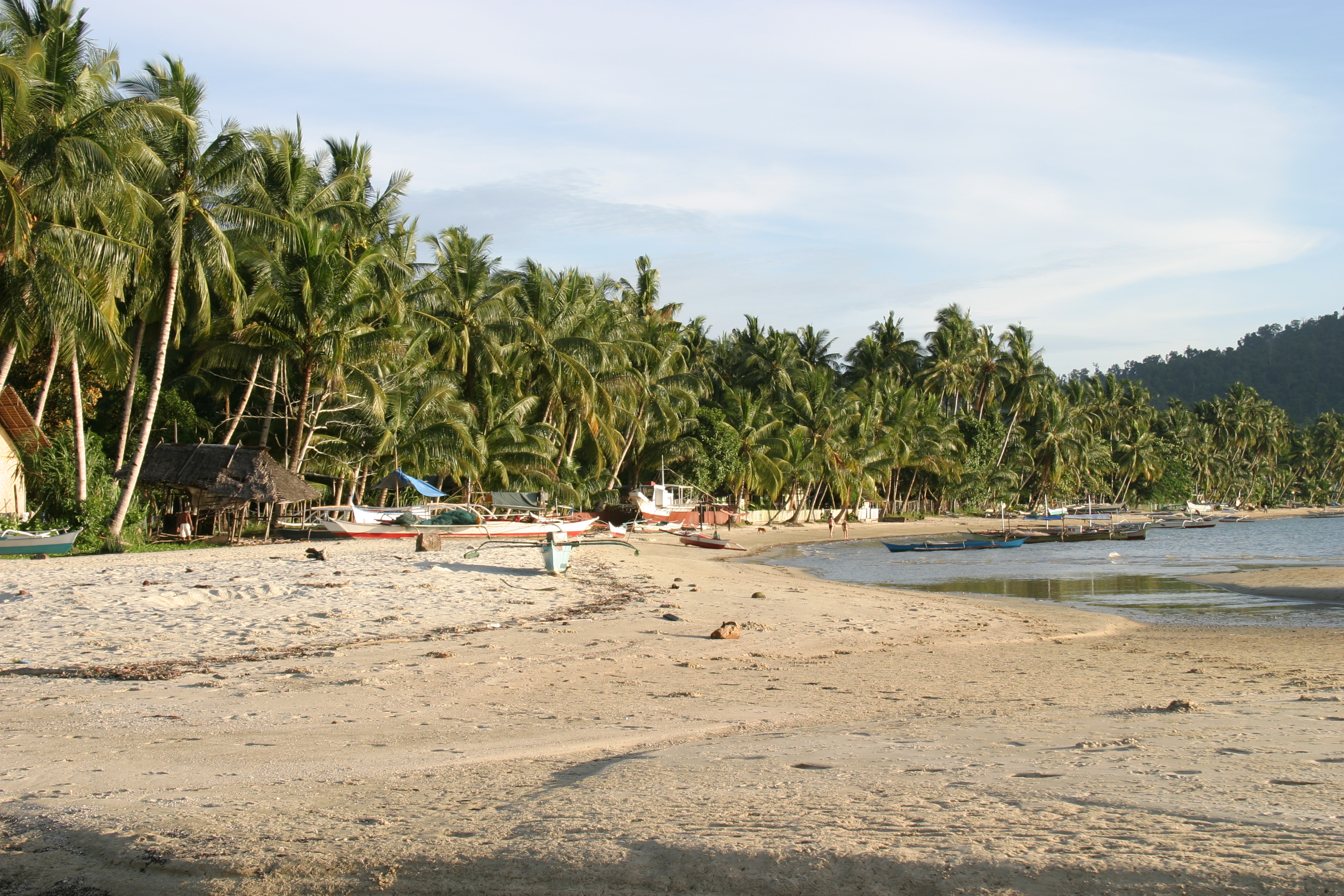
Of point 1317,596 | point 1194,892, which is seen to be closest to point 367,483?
point 1317,596

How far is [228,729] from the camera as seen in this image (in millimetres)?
6902

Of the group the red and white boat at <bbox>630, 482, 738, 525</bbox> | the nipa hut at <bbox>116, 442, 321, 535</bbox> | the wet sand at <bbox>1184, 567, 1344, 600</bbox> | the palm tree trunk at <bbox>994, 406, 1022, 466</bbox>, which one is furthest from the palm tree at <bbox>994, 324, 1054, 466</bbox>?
the nipa hut at <bbox>116, 442, 321, 535</bbox>

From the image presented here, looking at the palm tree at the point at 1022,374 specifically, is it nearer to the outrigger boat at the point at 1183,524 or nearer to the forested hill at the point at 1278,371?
the outrigger boat at the point at 1183,524

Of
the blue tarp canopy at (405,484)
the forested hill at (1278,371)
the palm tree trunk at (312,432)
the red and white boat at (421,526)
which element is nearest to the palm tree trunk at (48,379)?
the palm tree trunk at (312,432)

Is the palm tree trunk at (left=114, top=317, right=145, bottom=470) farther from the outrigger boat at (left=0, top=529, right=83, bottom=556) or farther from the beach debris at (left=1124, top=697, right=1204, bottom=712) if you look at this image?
the beach debris at (left=1124, top=697, right=1204, bottom=712)

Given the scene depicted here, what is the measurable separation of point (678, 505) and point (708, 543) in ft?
27.6

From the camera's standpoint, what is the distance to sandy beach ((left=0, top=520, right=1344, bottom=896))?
3.94 metres

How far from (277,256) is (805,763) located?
25405mm

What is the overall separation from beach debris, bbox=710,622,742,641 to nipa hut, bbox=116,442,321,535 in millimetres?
16973

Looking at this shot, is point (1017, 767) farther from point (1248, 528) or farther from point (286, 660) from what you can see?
point (1248, 528)

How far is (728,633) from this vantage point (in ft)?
40.1

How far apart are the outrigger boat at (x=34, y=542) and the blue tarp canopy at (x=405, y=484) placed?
1143 cm

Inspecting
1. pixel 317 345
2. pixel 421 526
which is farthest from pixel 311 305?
pixel 421 526

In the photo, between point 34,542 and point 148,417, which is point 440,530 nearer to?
point 148,417
